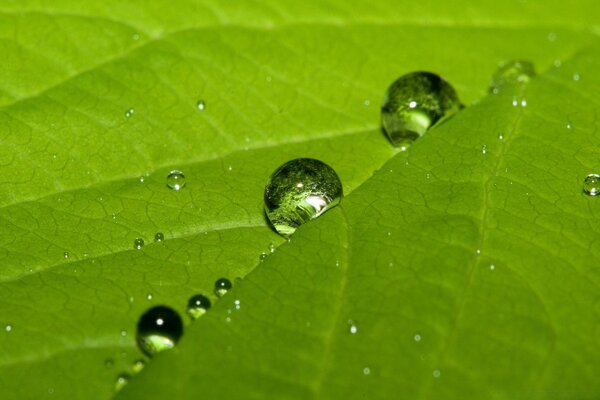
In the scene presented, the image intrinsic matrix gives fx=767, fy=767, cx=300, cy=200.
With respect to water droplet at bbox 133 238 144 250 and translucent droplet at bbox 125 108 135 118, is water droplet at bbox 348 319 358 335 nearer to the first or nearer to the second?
water droplet at bbox 133 238 144 250

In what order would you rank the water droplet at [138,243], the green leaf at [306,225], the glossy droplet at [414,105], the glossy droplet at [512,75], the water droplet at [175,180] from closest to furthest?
the green leaf at [306,225] < the water droplet at [138,243] < the water droplet at [175,180] < the glossy droplet at [414,105] < the glossy droplet at [512,75]

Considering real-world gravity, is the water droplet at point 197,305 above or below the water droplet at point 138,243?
below

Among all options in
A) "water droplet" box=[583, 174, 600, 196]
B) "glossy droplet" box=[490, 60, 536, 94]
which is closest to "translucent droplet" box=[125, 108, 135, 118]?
"glossy droplet" box=[490, 60, 536, 94]

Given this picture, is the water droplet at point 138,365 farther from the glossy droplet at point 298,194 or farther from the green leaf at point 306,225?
the glossy droplet at point 298,194

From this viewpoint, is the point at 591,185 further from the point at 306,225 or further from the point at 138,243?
the point at 138,243

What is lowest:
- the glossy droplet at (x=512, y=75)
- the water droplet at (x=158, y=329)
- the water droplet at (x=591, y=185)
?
the water droplet at (x=158, y=329)

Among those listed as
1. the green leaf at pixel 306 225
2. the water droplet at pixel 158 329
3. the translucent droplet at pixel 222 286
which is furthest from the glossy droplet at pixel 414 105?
the water droplet at pixel 158 329
